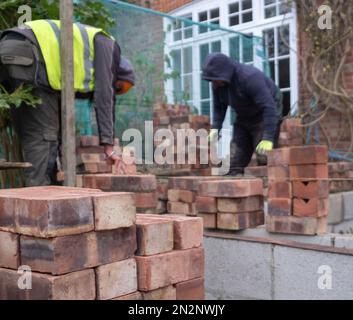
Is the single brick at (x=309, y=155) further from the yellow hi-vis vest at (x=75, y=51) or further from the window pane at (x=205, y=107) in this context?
the window pane at (x=205, y=107)

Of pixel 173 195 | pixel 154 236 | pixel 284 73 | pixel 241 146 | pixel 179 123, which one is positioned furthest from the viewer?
pixel 284 73

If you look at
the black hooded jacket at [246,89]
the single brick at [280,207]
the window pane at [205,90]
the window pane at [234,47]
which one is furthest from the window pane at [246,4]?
the single brick at [280,207]

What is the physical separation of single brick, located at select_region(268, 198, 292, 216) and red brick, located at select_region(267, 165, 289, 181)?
153 millimetres

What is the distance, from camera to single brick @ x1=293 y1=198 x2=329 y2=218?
3498 millimetres

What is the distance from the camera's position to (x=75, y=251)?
2021mm

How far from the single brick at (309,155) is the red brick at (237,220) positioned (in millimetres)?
569

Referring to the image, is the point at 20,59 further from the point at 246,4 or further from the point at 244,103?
the point at 246,4

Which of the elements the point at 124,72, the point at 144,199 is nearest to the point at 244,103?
the point at 124,72

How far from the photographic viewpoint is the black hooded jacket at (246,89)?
479 centimetres

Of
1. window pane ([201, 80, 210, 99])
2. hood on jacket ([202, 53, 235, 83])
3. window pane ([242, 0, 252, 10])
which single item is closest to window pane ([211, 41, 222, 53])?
window pane ([201, 80, 210, 99])

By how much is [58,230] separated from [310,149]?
2.08 m

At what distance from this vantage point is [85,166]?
4.87 metres

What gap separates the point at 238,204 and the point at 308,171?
1.93ft
